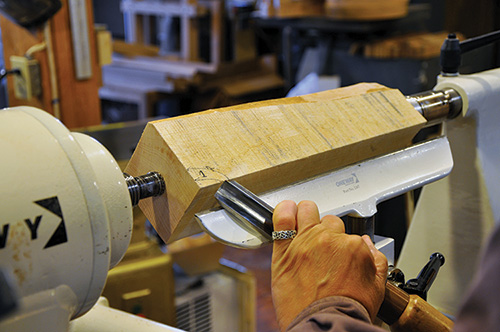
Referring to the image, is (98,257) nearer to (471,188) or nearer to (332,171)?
(332,171)

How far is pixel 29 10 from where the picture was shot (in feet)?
5.71

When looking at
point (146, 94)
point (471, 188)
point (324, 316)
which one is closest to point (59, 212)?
point (324, 316)

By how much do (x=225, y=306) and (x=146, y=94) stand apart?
2.05 meters

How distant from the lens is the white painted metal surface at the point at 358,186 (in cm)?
66

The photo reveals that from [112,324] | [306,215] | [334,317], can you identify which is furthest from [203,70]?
[334,317]

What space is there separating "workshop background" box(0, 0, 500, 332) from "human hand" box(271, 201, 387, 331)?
1.46 ft

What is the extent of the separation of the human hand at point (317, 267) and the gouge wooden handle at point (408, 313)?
0.03m

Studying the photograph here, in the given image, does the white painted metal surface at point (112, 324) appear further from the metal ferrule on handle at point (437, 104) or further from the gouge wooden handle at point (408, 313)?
the metal ferrule on handle at point (437, 104)

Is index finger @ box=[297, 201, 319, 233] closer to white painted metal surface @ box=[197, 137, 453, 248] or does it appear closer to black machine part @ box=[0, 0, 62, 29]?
white painted metal surface @ box=[197, 137, 453, 248]

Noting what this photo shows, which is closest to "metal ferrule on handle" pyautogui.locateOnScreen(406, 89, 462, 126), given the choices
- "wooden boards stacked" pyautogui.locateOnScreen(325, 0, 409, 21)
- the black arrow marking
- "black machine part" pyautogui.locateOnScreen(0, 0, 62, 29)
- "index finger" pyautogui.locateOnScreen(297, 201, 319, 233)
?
"index finger" pyautogui.locateOnScreen(297, 201, 319, 233)

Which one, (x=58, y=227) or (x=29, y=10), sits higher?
(x=29, y=10)

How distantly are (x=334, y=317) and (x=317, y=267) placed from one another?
0.07 metres

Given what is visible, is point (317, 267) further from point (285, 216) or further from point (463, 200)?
point (463, 200)

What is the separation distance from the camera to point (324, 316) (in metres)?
0.56
